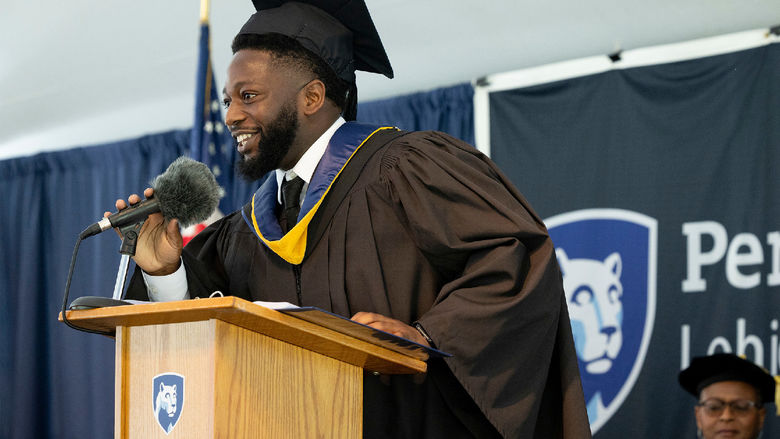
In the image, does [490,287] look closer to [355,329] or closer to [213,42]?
[355,329]

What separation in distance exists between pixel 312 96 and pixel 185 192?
1.72 ft

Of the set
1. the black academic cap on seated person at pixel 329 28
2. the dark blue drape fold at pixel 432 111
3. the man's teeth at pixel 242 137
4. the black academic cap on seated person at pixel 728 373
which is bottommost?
the black academic cap on seated person at pixel 728 373

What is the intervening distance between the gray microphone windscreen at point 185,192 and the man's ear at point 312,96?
40 cm

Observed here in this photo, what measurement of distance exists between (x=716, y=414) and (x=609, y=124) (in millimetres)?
1565

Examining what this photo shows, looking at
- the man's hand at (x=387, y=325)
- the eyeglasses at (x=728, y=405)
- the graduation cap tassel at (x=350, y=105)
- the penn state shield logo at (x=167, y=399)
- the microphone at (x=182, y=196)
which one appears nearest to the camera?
the penn state shield logo at (x=167, y=399)

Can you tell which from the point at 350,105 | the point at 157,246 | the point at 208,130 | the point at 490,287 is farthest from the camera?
the point at 208,130

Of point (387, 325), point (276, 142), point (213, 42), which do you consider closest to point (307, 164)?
point (276, 142)

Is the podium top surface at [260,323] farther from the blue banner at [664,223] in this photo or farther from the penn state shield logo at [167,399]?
the blue banner at [664,223]

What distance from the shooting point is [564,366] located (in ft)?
7.07

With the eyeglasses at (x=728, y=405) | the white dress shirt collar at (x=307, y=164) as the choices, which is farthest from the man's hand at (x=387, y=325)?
the eyeglasses at (x=728, y=405)

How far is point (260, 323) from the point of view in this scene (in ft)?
5.28

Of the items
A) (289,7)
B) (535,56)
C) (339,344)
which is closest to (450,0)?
(535,56)

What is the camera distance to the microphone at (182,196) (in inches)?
83.7

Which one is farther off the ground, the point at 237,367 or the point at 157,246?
the point at 157,246
